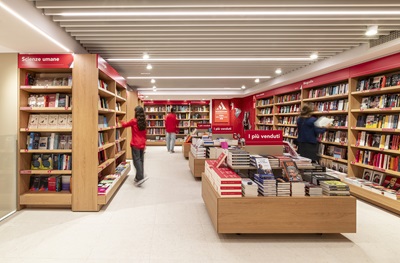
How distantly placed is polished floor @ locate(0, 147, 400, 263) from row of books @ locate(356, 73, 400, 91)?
2.42 m

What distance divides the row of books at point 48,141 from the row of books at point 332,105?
6069 millimetres

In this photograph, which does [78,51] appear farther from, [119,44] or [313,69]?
[313,69]

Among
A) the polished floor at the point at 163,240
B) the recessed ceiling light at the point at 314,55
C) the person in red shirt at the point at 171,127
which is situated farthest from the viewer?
the person in red shirt at the point at 171,127

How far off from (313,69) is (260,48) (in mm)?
2251

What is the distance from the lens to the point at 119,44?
198 inches

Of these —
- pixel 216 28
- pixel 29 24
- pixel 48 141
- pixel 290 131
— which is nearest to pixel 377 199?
pixel 216 28

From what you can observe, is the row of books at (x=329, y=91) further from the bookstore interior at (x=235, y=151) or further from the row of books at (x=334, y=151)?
the row of books at (x=334, y=151)

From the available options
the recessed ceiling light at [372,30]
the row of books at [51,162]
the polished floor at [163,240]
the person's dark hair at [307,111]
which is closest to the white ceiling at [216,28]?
the recessed ceiling light at [372,30]

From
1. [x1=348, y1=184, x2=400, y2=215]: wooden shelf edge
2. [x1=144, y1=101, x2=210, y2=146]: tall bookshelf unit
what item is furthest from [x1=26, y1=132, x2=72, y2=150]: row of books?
[x1=144, y1=101, x2=210, y2=146]: tall bookshelf unit

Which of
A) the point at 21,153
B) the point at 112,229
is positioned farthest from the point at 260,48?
the point at 21,153

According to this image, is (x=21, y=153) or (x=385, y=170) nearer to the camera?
(x=21, y=153)

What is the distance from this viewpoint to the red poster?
51.1 feet

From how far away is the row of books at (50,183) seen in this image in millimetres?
4551

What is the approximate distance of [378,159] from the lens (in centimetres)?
517
